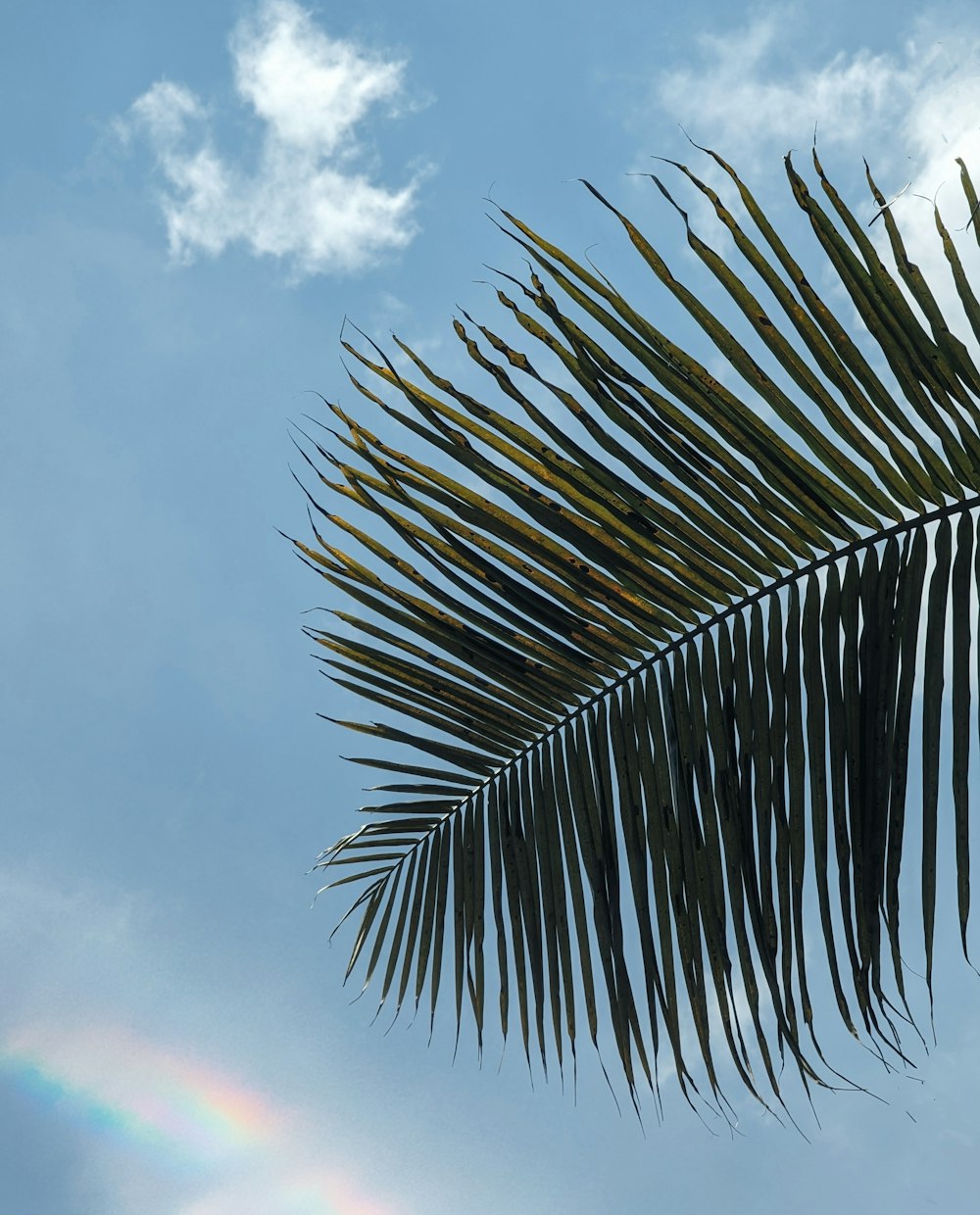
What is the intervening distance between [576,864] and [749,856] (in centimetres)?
37

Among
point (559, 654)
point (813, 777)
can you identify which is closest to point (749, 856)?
point (813, 777)

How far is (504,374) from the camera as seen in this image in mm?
2016

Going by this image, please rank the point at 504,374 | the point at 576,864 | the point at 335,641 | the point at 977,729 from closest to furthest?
the point at 977,729 → the point at 504,374 → the point at 576,864 → the point at 335,641

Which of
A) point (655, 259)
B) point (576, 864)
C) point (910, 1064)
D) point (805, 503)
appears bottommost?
point (910, 1064)

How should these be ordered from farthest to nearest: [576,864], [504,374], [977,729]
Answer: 1. [576,864]
2. [504,374]
3. [977,729]

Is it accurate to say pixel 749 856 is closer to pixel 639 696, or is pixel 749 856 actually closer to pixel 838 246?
pixel 639 696

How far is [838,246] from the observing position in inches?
69.7

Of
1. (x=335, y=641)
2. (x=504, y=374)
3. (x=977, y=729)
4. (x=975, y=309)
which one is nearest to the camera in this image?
(x=975, y=309)

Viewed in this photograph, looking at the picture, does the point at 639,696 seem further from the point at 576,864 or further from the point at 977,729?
the point at 977,729

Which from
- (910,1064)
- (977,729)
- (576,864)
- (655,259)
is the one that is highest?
(655,259)

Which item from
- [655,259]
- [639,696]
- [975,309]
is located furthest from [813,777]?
[655,259]

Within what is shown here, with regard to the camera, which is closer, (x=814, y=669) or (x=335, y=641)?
(x=814, y=669)

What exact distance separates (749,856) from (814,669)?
35 centimetres

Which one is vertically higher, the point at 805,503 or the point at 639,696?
the point at 805,503
